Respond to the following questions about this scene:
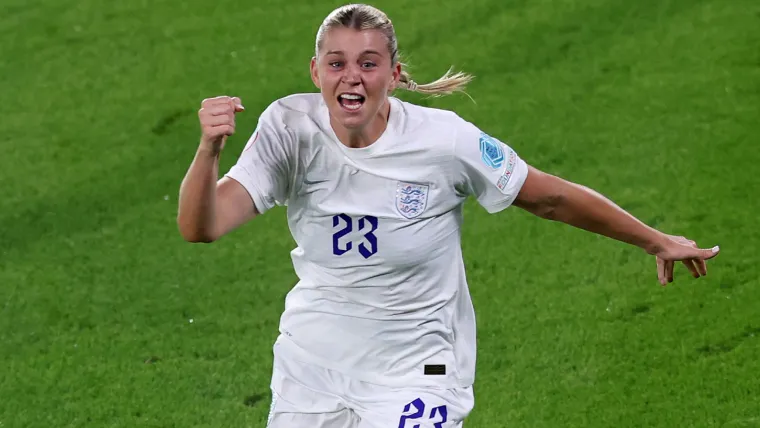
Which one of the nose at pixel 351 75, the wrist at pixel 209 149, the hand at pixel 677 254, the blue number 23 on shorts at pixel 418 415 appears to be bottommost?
the blue number 23 on shorts at pixel 418 415

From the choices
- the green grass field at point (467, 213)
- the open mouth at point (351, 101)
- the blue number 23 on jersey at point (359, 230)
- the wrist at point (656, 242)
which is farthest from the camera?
the green grass field at point (467, 213)

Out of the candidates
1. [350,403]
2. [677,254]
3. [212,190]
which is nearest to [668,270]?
[677,254]

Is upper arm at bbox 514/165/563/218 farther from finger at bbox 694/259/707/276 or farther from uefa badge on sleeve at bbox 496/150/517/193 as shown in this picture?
finger at bbox 694/259/707/276

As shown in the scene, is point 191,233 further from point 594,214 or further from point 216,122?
point 594,214

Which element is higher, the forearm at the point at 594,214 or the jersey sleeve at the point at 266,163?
the jersey sleeve at the point at 266,163

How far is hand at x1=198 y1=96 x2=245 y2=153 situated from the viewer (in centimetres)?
293

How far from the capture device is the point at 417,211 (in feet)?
11.2

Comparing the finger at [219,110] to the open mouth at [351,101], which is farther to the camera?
the open mouth at [351,101]

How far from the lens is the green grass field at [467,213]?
521 centimetres

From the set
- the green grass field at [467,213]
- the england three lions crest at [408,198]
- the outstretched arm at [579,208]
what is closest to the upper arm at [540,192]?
the outstretched arm at [579,208]

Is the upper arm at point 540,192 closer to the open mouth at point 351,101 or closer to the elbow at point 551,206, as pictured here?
the elbow at point 551,206

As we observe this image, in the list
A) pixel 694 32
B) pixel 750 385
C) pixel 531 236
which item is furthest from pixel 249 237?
pixel 694 32

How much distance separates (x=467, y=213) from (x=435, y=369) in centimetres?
310

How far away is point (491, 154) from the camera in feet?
11.3
